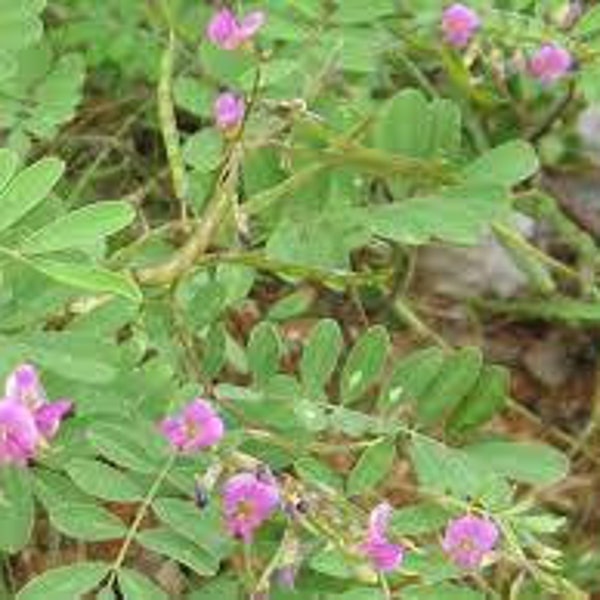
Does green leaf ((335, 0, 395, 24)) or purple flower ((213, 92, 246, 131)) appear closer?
purple flower ((213, 92, 246, 131))

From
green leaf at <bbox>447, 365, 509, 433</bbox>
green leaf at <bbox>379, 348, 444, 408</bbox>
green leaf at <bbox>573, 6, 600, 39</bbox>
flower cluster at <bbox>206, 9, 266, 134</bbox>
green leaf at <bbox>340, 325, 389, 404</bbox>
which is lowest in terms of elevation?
green leaf at <bbox>447, 365, 509, 433</bbox>

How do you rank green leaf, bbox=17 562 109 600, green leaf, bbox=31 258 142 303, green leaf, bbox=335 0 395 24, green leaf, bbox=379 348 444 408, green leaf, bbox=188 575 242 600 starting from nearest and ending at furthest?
green leaf, bbox=31 258 142 303 → green leaf, bbox=17 562 109 600 → green leaf, bbox=188 575 242 600 → green leaf, bbox=379 348 444 408 → green leaf, bbox=335 0 395 24

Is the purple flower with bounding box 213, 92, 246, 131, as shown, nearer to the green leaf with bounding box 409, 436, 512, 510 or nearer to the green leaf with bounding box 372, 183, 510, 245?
the green leaf with bounding box 372, 183, 510, 245

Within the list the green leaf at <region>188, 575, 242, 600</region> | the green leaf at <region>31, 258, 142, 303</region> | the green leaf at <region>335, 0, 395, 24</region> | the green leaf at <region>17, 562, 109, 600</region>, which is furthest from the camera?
the green leaf at <region>335, 0, 395, 24</region>

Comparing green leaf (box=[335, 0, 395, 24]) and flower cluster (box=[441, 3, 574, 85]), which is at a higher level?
green leaf (box=[335, 0, 395, 24])

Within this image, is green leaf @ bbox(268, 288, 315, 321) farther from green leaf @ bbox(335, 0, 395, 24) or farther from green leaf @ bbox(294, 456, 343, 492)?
green leaf @ bbox(294, 456, 343, 492)

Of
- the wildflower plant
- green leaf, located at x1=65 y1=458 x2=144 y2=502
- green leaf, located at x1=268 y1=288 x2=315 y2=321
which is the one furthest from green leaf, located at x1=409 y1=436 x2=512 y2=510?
green leaf, located at x1=268 y1=288 x2=315 y2=321

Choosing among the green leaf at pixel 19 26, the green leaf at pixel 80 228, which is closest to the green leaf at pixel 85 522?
the green leaf at pixel 80 228

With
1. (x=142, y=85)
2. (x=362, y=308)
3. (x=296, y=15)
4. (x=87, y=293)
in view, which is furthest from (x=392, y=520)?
(x=142, y=85)
